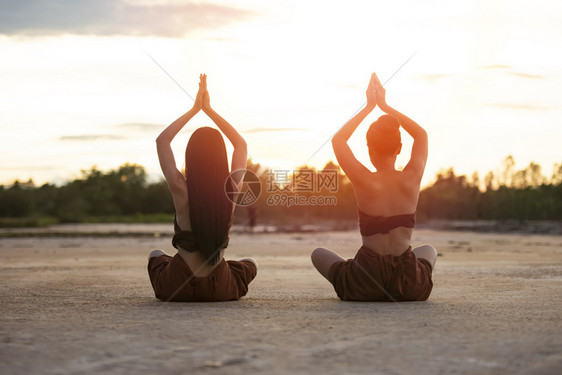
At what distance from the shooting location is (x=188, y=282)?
6.31 meters

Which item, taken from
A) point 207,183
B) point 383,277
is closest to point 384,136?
point 383,277

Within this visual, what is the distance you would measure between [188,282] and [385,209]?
5.69 feet

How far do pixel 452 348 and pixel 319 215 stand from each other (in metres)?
68.3

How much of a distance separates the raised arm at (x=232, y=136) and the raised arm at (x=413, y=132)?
49.0 inches

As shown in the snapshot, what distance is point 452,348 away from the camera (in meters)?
4.19

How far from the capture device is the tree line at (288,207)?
236ft

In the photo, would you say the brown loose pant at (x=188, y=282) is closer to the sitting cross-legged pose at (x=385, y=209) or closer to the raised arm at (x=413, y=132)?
the sitting cross-legged pose at (x=385, y=209)

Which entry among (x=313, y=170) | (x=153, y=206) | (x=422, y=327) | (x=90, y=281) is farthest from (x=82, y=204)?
(x=422, y=327)

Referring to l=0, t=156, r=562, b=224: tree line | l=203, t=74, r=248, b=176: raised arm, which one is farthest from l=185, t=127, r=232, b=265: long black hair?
l=0, t=156, r=562, b=224: tree line

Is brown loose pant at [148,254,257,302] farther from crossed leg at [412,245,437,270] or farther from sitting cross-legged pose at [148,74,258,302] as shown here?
crossed leg at [412,245,437,270]

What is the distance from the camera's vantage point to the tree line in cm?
7188

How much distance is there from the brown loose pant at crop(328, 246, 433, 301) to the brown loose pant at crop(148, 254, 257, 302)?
3.08 feet

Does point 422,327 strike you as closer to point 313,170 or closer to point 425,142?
point 425,142

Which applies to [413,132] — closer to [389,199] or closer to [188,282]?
[389,199]
